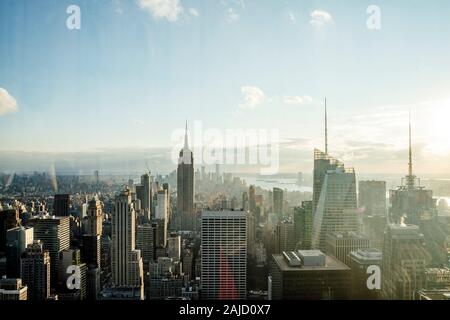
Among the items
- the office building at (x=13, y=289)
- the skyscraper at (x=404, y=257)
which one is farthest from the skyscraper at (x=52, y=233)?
the skyscraper at (x=404, y=257)

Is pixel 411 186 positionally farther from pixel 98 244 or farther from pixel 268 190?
pixel 98 244

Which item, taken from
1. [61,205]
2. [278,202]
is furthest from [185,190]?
[61,205]

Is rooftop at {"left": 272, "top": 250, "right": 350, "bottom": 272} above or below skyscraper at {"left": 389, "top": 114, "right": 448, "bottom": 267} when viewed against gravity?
below

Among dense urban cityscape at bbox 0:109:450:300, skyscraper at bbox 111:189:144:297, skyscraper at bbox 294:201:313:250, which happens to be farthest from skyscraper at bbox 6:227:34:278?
skyscraper at bbox 294:201:313:250

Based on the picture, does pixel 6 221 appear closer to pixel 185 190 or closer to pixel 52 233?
pixel 52 233

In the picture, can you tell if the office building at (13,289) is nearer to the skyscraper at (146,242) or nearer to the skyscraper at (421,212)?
the skyscraper at (146,242)

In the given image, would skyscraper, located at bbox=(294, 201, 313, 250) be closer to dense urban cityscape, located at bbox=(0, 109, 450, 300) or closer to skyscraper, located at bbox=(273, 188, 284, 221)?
dense urban cityscape, located at bbox=(0, 109, 450, 300)
